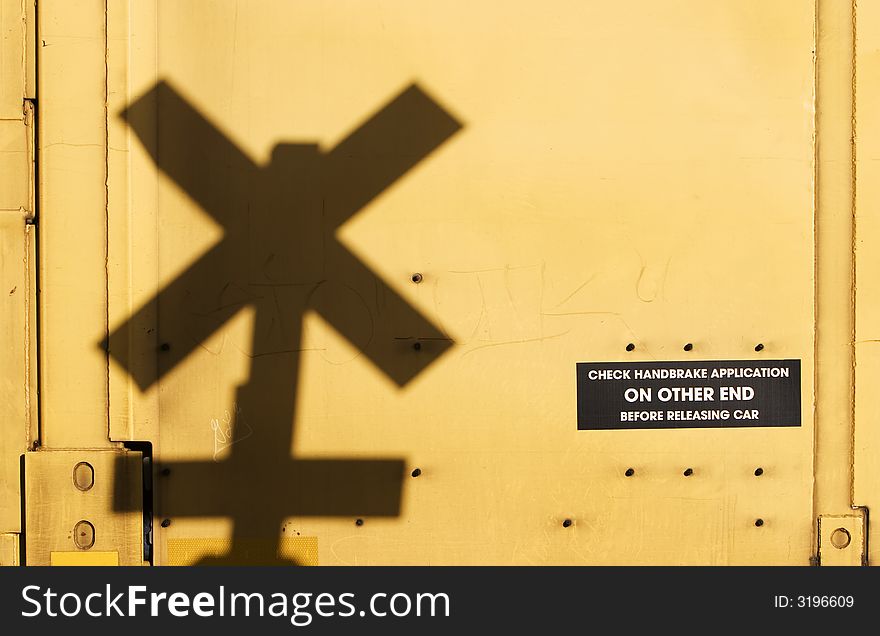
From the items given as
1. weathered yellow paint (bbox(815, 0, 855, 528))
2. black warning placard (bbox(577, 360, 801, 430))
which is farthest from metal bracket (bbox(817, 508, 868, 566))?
black warning placard (bbox(577, 360, 801, 430))

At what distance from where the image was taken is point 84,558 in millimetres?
1772

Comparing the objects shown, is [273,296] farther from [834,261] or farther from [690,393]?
[834,261]

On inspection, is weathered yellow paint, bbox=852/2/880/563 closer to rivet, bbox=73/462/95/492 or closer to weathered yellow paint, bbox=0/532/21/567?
rivet, bbox=73/462/95/492

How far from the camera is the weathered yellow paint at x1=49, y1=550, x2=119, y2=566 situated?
5.81 ft

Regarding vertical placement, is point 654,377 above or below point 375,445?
above

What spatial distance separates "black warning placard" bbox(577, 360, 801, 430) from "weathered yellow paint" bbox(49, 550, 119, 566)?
1.10 meters

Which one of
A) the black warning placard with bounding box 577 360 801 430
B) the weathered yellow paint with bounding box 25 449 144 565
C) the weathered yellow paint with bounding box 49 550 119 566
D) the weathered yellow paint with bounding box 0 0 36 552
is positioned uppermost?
the weathered yellow paint with bounding box 0 0 36 552

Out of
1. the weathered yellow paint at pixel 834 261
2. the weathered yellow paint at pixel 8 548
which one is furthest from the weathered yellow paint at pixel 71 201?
the weathered yellow paint at pixel 834 261

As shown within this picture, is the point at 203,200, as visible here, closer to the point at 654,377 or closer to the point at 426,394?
the point at 426,394

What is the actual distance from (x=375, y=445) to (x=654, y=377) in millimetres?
653

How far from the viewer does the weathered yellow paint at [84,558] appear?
177 cm

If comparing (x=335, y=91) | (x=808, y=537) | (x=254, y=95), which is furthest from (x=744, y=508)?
(x=254, y=95)

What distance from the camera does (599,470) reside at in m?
1.81

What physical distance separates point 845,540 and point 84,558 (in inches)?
67.9
